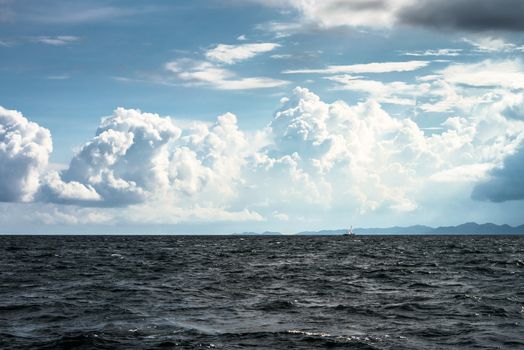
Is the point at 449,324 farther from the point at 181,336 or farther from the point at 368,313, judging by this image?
the point at 181,336

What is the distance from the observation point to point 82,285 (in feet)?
137

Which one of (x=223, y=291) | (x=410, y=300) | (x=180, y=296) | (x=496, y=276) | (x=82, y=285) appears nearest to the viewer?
(x=410, y=300)

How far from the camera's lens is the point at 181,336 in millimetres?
23484

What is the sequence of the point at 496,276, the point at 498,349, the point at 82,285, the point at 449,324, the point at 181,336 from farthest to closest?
the point at 496,276 < the point at 82,285 < the point at 449,324 < the point at 181,336 < the point at 498,349

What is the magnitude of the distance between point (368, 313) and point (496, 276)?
2463 cm

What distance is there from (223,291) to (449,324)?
57.8 ft

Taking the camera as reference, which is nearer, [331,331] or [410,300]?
[331,331]

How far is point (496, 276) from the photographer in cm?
4866

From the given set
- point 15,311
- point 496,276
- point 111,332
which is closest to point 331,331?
point 111,332

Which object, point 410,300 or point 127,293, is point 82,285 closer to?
point 127,293

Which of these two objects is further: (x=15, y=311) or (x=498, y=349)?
(x=15, y=311)

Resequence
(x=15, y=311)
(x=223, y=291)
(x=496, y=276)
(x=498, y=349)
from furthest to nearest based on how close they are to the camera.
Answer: (x=496, y=276), (x=223, y=291), (x=15, y=311), (x=498, y=349)

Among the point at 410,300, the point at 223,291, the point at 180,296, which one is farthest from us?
the point at 223,291

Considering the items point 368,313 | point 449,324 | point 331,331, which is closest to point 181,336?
point 331,331
